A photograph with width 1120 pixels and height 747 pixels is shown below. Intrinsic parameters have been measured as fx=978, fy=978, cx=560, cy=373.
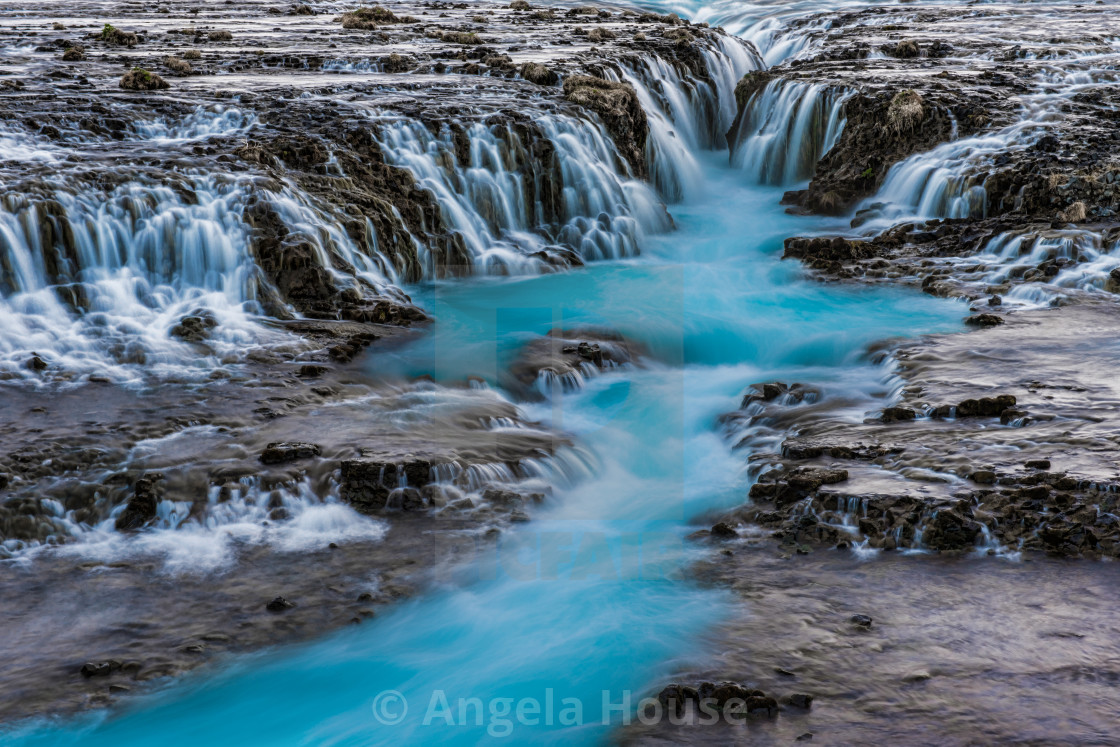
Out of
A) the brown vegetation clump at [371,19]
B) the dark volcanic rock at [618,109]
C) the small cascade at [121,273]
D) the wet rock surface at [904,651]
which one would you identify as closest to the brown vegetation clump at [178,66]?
the small cascade at [121,273]

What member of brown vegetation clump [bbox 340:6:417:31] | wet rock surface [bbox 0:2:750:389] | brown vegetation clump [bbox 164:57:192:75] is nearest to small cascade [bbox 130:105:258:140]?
wet rock surface [bbox 0:2:750:389]

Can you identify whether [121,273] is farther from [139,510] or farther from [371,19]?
[371,19]

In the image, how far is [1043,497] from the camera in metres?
7.16

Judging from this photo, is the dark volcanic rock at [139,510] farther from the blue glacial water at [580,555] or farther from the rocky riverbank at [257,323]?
the blue glacial water at [580,555]

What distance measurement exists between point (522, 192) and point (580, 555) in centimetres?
890

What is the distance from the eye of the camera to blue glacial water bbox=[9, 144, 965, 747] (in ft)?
19.6

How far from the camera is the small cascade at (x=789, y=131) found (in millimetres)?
18703

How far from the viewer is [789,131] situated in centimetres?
1942

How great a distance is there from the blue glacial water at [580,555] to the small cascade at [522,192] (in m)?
0.83

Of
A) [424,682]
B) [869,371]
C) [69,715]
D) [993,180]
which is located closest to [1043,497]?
[869,371]

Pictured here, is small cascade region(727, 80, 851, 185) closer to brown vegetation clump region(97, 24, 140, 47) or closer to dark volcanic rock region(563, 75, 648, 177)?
dark volcanic rock region(563, 75, 648, 177)

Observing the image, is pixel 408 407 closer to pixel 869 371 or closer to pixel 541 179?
pixel 869 371

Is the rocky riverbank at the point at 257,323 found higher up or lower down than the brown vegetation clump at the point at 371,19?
lower down

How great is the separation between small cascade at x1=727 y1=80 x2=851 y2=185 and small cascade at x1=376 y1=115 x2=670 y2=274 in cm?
425
